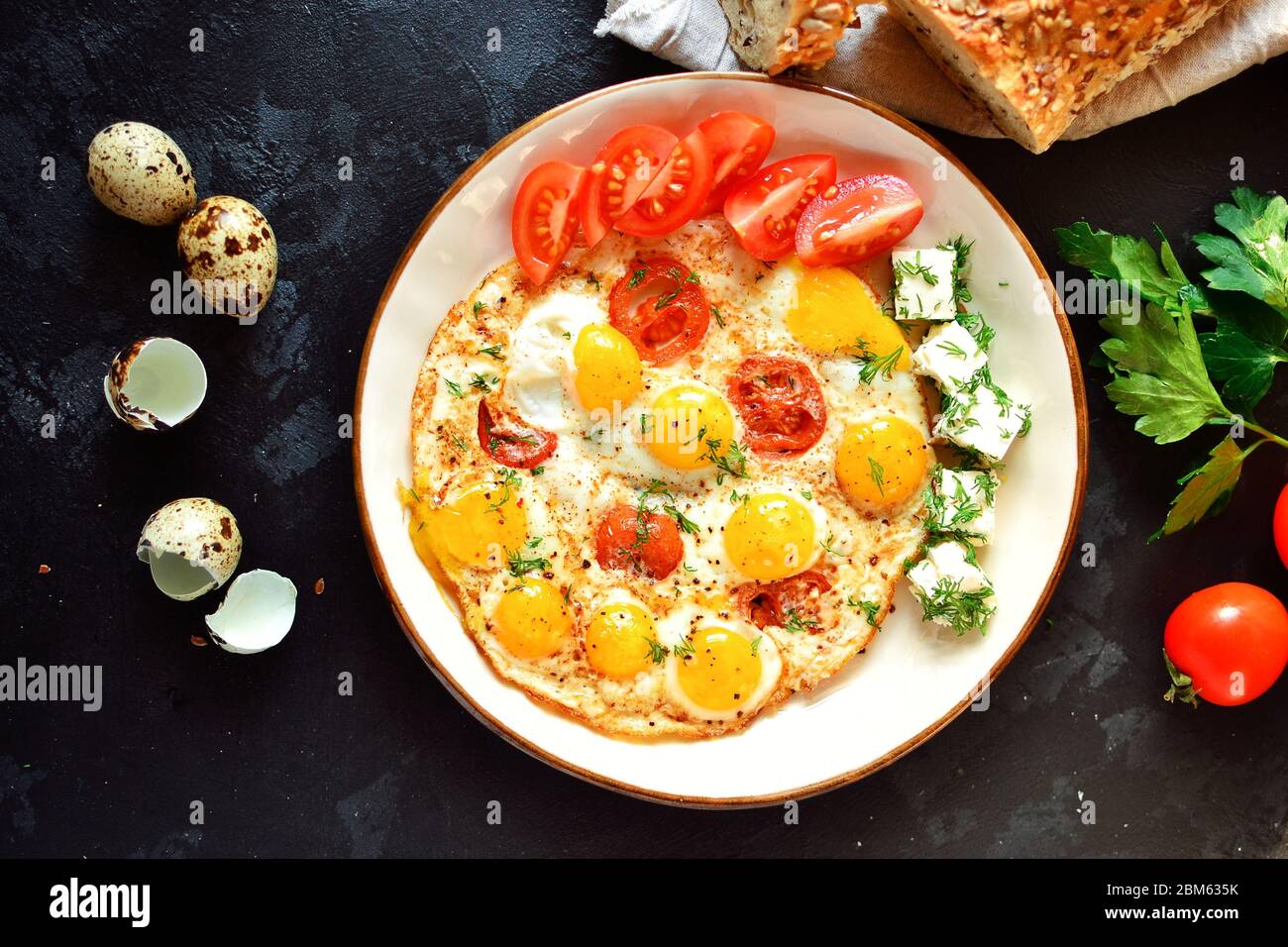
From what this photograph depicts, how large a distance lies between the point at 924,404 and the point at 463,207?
1.87 metres

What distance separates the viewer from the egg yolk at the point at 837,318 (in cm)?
363

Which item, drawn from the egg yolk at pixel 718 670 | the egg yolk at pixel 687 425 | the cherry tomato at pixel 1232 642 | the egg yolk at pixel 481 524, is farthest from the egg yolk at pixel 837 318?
the cherry tomato at pixel 1232 642

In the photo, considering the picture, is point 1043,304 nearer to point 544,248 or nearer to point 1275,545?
point 1275,545

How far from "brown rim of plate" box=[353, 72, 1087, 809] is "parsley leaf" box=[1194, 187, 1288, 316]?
0.69 metres

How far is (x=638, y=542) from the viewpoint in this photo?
3643mm

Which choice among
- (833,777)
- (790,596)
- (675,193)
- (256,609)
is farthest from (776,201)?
(256,609)

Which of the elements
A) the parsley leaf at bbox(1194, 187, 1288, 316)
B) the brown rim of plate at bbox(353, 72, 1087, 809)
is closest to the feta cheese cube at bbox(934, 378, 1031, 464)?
the brown rim of plate at bbox(353, 72, 1087, 809)

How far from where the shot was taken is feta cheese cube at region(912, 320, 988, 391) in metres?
3.60

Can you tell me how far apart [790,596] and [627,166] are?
170 cm

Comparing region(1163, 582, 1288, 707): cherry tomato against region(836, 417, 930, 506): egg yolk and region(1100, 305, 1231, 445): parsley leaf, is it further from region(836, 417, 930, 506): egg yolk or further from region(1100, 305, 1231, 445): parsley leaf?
region(836, 417, 930, 506): egg yolk

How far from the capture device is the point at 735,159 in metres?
3.55

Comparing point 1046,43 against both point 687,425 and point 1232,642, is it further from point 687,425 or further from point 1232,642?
point 1232,642

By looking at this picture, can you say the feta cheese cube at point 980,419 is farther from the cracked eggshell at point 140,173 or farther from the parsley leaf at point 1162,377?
the cracked eggshell at point 140,173
